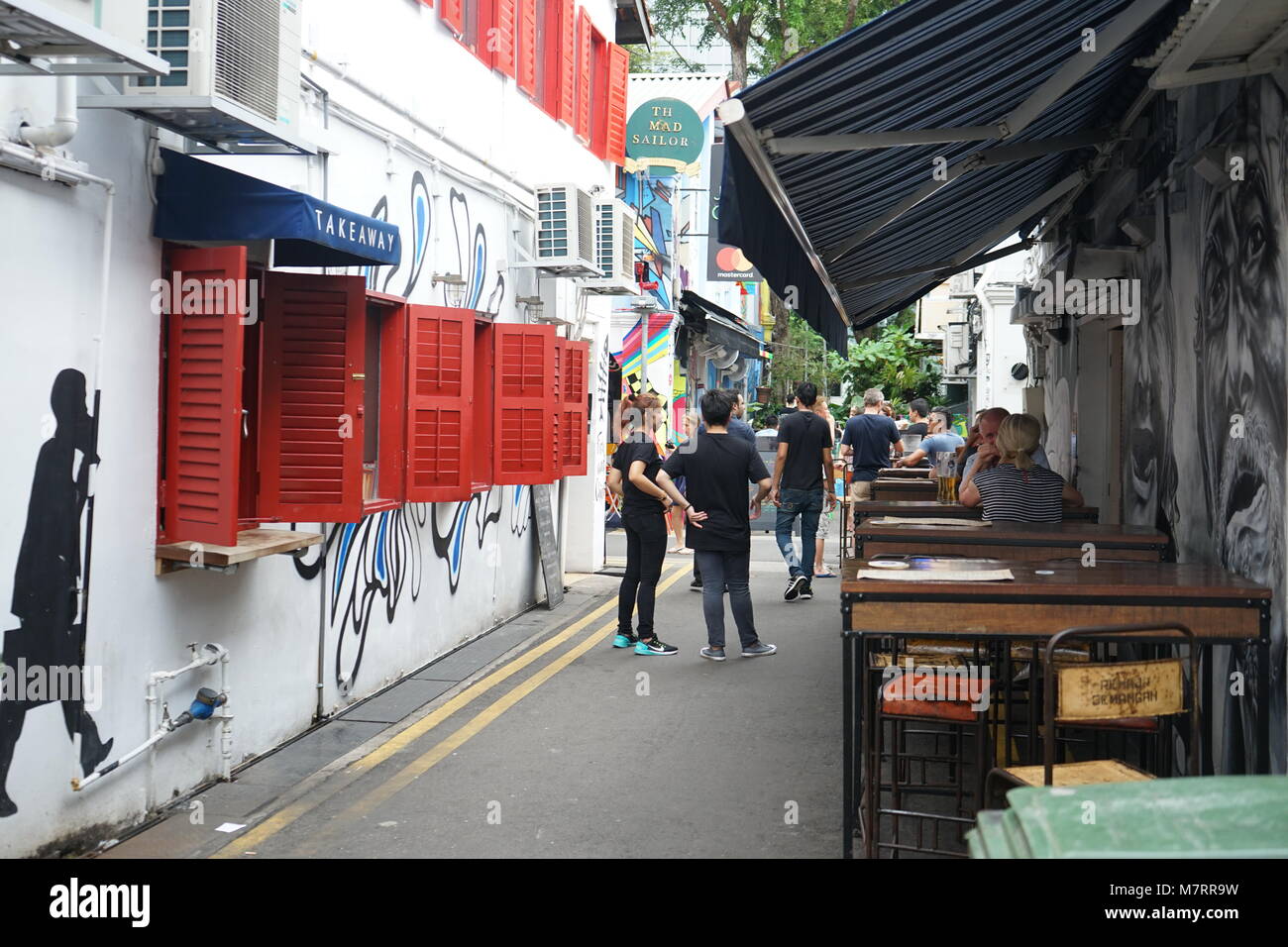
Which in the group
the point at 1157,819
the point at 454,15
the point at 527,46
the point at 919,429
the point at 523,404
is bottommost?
the point at 1157,819

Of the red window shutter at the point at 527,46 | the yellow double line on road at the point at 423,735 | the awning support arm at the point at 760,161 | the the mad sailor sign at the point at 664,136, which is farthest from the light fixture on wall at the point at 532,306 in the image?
the the mad sailor sign at the point at 664,136

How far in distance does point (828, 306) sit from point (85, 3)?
6.20m

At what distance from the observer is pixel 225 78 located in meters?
4.96

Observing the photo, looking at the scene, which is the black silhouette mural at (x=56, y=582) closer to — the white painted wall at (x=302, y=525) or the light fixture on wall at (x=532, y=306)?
the white painted wall at (x=302, y=525)

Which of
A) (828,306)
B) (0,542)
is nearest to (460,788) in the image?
(0,542)

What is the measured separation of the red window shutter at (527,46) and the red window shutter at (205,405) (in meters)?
6.30

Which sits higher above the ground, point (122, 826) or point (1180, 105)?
point (1180, 105)

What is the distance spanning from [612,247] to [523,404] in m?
3.08

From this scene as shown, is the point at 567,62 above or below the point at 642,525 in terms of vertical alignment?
above

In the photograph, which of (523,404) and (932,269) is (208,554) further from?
(932,269)

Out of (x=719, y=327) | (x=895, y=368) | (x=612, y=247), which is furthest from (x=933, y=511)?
(x=895, y=368)

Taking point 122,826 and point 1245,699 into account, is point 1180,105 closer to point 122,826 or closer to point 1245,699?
point 1245,699

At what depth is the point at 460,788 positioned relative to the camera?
20.7 ft

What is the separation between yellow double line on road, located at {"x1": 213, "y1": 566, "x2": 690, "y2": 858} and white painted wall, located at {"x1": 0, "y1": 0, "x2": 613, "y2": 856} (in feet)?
1.63
